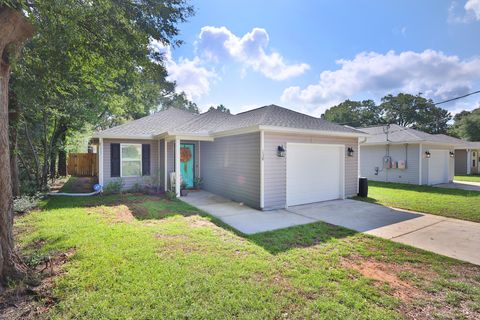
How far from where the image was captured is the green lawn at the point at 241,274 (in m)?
2.62

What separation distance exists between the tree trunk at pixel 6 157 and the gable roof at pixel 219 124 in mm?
5207

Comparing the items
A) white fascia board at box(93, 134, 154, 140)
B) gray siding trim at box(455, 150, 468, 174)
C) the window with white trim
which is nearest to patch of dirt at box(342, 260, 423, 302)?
white fascia board at box(93, 134, 154, 140)

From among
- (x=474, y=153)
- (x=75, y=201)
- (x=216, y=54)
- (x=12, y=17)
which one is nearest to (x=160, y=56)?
(x=12, y=17)

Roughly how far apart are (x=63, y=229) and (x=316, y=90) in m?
20.6

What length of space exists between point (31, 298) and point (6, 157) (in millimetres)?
1827

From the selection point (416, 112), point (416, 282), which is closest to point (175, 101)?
point (416, 282)

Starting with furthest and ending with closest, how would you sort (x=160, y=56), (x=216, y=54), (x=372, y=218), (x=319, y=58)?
(x=319, y=58)
(x=216, y=54)
(x=372, y=218)
(x=160, y=56)

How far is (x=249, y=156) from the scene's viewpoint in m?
7.64

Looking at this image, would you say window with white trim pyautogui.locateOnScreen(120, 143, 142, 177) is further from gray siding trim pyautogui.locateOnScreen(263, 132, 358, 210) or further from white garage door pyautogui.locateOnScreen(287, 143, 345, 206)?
white garage door pyautogui.locateOnScreen(287, 143, 345, 206)

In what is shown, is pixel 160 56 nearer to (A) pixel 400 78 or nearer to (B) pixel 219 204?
(B) pixel 219 204

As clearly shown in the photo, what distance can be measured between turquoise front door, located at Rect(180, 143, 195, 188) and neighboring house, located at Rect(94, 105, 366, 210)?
0.05 m

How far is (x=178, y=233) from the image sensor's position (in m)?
5.07

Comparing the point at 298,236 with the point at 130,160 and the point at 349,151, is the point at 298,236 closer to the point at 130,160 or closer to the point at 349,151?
the point at 349,151

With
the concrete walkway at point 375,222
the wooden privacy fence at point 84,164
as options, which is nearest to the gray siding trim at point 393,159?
the concrete walkway at point 375,222
